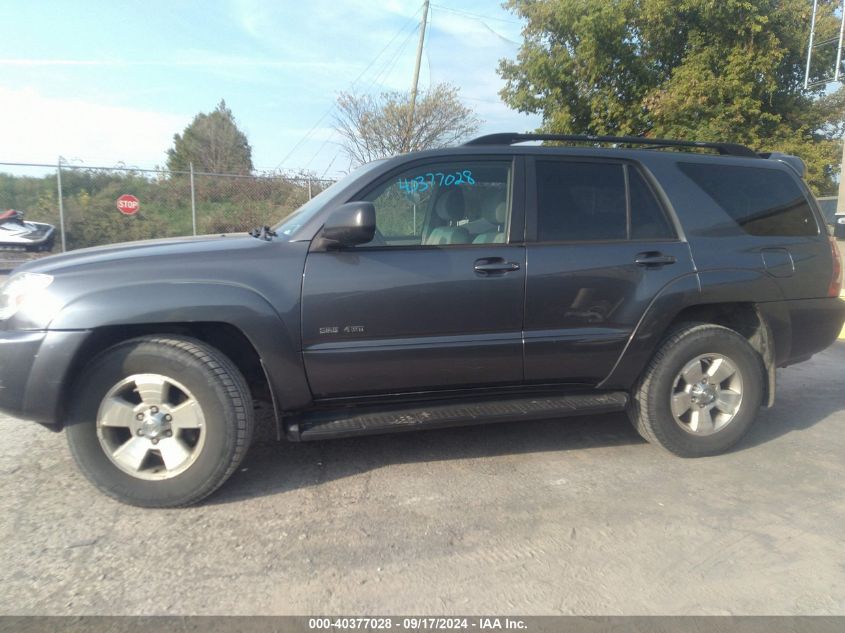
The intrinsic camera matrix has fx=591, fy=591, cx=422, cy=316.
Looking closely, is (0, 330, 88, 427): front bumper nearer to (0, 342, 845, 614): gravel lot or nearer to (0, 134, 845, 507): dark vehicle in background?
(0, 134, 845, 507): dark vehicle in background

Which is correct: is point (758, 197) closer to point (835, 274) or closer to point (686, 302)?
point (835, 274)

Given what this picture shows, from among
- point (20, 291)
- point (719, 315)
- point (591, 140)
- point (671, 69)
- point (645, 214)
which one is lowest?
point (719, 315)

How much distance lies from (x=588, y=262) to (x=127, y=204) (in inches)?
509

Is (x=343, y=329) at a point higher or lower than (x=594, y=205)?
lower

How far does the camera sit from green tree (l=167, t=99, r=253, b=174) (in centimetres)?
3100

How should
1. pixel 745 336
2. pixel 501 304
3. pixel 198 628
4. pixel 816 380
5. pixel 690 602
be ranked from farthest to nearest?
pixel 816 380
pixel 745 336
pixel 501 304
pixel 690 602
pixel 198 628

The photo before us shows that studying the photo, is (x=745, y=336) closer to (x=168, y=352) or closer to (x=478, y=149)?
(x=478, y=149)

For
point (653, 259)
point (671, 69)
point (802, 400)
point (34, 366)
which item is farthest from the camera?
point (671, 69)

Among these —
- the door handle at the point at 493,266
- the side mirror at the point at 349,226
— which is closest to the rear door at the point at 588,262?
the door handle at the point at 493,266

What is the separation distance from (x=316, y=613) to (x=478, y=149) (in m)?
2.54

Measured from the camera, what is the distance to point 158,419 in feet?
9.62

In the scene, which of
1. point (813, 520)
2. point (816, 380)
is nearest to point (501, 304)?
point (813, 520)

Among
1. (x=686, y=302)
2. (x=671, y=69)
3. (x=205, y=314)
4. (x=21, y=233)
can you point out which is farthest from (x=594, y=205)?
(x=671, y=69)

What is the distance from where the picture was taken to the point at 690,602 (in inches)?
92.4
